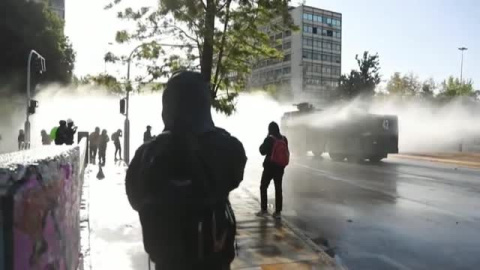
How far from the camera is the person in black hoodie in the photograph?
2.39m

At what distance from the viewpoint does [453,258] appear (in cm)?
655

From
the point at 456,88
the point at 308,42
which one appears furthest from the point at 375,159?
the point at 308,42

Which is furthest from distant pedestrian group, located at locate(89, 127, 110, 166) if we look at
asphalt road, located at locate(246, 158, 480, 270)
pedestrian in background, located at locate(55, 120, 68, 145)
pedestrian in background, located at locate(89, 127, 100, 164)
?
asphalt road, located at locate(246, 158, 480, 270)

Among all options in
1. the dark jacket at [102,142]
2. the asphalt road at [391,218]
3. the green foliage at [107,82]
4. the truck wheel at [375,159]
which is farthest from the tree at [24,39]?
the green foliage at [107,82]

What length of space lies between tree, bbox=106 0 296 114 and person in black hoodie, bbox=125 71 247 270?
17.5ft

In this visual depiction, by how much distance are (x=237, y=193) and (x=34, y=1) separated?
33.2m

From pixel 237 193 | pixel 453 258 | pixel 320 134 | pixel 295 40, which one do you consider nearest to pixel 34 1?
pixel 320 134

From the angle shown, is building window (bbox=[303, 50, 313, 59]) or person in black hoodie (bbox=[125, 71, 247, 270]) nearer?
person in black hoodie (bbox=[125, 71, 247, 270])

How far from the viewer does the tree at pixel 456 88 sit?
5184 cm

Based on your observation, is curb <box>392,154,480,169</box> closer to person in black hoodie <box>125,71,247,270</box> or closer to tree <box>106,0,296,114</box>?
tree <box>106,0,296,114</box>

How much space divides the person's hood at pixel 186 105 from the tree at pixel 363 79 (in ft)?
139

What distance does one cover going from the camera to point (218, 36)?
27.2ft

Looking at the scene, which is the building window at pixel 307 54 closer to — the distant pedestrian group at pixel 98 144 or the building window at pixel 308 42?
the building window at pixel 308 42

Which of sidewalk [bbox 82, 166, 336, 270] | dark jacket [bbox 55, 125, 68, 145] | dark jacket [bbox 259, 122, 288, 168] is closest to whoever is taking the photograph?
sidewalk [bbox 82, 166, 336, 270]
